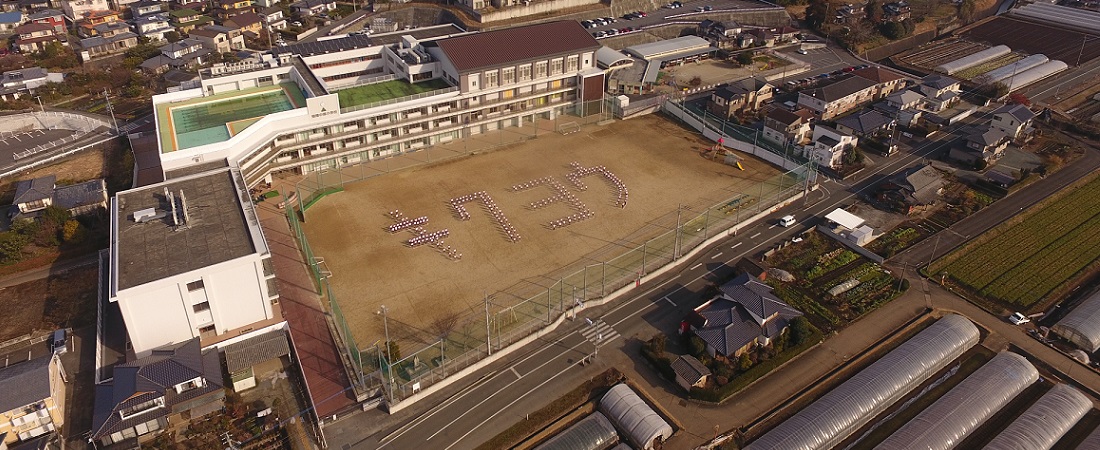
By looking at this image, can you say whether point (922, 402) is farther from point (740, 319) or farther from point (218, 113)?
point (218, 113)

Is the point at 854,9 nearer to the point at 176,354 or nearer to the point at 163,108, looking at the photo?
A: the point at 163,108

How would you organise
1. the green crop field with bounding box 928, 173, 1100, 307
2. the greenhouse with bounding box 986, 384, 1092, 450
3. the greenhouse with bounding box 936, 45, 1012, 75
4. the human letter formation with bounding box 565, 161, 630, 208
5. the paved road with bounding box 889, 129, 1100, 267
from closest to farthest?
the greenhouse with bounding box 986, 384, 1092, 450 → the green crop field with bounding box 928, 173, 1100, 307 → the paved road with bounding box 889, 129, 1100, 267 → the human letter formation with bounding box 565, 161, 630, 208 → the greenhouse with bounding box 936, 45, 1012, 75

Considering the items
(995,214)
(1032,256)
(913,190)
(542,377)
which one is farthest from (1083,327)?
(542,377)

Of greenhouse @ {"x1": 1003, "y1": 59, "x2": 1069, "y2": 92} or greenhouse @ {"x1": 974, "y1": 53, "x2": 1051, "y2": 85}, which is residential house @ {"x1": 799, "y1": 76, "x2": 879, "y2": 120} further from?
greenhouse @ {"x1": 1003, "y1": 59, "x2": 1069, "y2": 92}

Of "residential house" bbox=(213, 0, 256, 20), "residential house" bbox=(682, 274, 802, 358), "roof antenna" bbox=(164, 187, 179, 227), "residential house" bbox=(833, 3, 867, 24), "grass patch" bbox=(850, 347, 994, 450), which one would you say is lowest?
"grass patch" bbox=(850, 347, 994, 450)

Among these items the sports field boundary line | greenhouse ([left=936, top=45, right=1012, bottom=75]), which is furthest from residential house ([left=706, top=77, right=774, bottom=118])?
greenhouse ([left=936, top=45, right=1012, bottom=75])

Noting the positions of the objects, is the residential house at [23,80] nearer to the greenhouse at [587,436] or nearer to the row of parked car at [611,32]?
the row of parked car at [611,32]
